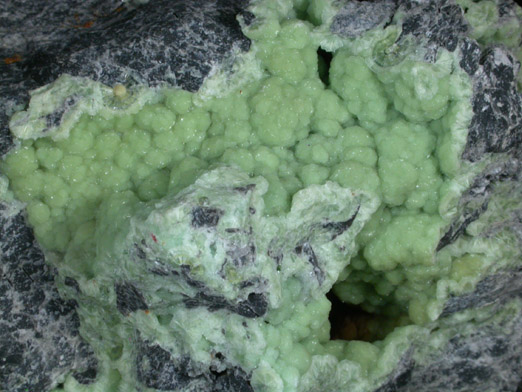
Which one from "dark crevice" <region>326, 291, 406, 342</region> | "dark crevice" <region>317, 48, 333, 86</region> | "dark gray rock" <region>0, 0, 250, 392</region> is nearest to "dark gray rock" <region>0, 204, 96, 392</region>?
"dark gray rock" <region>0, 0, 250, 392</region>

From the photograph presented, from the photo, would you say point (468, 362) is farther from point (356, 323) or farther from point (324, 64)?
point (324, 64)

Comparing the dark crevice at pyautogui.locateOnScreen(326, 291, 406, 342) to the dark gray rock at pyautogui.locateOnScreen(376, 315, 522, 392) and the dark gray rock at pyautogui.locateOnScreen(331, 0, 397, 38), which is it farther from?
the dark gray rock at pyautogui.locateOnScreen(331, 0, 397, 38)

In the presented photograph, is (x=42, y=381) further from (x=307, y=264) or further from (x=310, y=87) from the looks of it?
(x=310, y=87)

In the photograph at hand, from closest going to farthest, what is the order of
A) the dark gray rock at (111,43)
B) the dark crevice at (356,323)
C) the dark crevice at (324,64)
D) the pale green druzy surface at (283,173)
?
the pale green druzy surface at (283,173), the dark gray rock at (111,43), the dark crevice at (324,64), the dark crevice at (356,323)

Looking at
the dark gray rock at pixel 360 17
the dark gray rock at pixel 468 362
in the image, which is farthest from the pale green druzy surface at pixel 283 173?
the dark gray rock at pixel 468 362

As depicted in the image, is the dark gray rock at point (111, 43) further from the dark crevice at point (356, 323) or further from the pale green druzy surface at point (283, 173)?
the dark crevice at point (356, 323)

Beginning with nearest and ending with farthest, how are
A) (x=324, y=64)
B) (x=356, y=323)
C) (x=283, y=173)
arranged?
(x=283, y=173) < (x=324, y=64) < (x=356, y=323)

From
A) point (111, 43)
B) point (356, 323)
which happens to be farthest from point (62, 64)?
point (356, 323)

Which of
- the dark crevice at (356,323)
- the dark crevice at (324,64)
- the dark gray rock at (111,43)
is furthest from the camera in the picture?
the dark crevice at (356,323)
